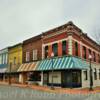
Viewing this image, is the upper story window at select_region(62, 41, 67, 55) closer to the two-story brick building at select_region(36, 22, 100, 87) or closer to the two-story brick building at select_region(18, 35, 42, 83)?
the two-story brick building at select_region(36, 22, 100, 87)

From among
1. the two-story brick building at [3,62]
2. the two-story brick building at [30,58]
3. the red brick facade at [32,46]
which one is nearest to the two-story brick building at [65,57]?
the red brick facade at [32,46]

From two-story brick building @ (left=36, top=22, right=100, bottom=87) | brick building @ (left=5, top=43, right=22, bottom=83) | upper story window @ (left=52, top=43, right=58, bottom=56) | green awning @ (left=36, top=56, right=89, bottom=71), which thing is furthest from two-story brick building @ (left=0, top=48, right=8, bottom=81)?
upper story window @ (left=52, top=43, right=58, bottom=56)

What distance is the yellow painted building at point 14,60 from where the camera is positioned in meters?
37.3

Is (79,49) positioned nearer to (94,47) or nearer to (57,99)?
(94,47)

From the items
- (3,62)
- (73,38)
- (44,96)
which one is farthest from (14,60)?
(44,96)

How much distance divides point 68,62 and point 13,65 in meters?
17.9

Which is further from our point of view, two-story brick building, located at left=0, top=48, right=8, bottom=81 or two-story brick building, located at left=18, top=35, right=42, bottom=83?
two-story brick building, located at left=0, top=48, right=8, bottom=81

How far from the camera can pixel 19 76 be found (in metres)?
36.8

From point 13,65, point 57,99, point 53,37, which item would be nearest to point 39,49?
point 53,37

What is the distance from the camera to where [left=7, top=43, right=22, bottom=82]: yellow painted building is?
3728 centimetres

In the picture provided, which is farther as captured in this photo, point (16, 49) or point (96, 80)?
point (16, 49)

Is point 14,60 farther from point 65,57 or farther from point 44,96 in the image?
point 44,96

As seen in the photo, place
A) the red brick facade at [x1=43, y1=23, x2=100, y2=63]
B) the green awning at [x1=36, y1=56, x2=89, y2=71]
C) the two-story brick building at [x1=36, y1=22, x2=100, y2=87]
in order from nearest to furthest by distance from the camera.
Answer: the green awning at [x1=36, y1=56, x2=89, y2=71]
the two-story brick building at [x1=36, y1=22, x2=100, y2=87]
the red brick facade at [x1=43, y1=23, x2=100, y2=63]

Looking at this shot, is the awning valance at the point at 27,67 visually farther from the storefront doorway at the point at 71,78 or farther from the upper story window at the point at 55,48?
the storefront doorway at the point at 71,78
